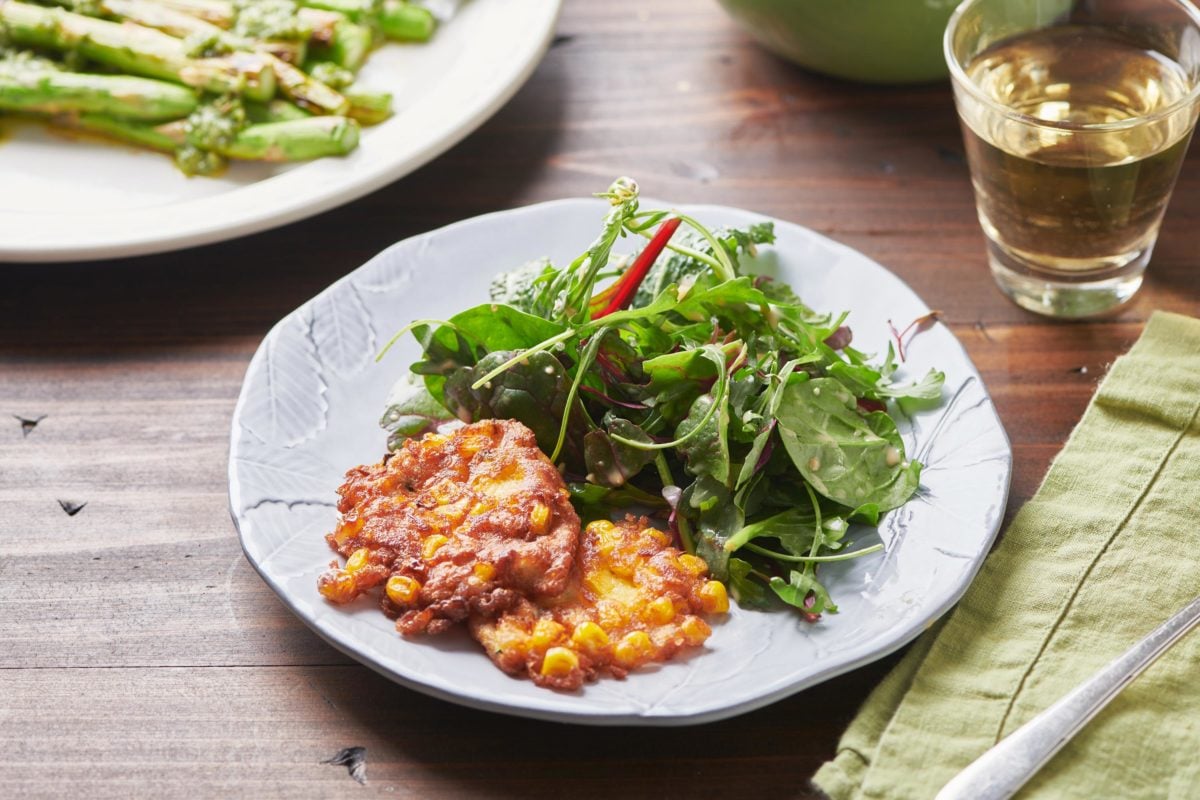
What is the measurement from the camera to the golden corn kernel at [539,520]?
195 centimetres

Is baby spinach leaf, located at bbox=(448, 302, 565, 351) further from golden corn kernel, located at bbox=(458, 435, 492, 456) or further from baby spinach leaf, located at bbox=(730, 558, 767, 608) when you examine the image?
baby spinach leaf, located at bbox=(730, 558, 767, 608)

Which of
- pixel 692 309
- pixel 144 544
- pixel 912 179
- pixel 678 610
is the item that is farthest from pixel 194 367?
pixel 912 179

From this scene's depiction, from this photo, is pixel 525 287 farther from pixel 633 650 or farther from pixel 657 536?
pixel 633 650

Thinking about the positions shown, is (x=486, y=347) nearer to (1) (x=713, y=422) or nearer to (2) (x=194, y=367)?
(1) (x=713, y=422)

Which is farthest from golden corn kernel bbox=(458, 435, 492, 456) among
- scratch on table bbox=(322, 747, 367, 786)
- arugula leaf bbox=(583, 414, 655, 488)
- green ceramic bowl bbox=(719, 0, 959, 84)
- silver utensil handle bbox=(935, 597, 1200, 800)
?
green ceramic bowl bbox=(719, 0, 959, 84)

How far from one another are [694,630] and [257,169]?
1.83 metres

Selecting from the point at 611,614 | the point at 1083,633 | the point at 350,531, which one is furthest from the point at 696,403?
the point at 1083,633

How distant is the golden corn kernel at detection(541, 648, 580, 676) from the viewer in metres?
1.80

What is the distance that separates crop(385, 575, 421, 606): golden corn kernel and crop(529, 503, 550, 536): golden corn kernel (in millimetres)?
199

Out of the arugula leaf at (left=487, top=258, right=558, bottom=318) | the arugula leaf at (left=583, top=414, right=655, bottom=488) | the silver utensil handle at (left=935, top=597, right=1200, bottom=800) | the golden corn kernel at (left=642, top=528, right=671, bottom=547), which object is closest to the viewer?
the silver utensil handle at (left=935, top=597, right=1200, bottom=800)

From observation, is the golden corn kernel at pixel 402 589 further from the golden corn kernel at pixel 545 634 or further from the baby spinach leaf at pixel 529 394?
the baby spinach leaf at pixel 529 394

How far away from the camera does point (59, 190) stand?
121 inches

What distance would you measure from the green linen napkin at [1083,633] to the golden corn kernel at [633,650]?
311mm

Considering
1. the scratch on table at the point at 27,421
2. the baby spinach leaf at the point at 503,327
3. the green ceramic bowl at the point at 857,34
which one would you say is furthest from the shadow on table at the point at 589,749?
the green ceramic bowl at the point at 857,34
